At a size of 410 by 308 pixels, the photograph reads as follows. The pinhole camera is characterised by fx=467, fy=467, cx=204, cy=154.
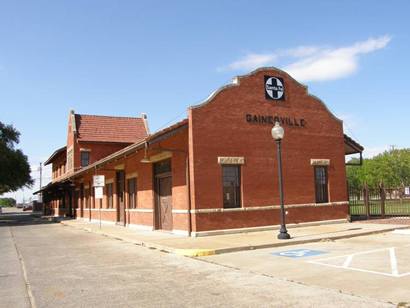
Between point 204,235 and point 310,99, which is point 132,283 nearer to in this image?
point 204,235

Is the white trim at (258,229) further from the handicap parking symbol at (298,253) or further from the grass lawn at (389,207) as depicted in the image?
the handicap parking symbol at (298,253)

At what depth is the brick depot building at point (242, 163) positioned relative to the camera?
1841 centimetres

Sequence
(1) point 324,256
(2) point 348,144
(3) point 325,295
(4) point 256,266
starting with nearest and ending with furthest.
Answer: (3) point 325,295 → (4) point 256,266 → (1) point 324,256 → (2) point 348,144

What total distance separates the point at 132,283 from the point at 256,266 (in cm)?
315

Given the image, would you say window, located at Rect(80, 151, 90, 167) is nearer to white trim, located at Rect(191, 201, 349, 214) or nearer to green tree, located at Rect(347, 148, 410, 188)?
white trim, located at Rect(191, 201, 349, 214)

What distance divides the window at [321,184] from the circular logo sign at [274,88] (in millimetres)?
4008

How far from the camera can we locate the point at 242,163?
1945 centimetres

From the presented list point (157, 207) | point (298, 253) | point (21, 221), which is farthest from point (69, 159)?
point (298, 253)

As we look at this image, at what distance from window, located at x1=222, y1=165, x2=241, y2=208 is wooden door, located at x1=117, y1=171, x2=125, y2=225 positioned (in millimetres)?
10329

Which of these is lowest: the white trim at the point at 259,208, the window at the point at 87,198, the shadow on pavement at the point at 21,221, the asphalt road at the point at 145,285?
the asphalt road at the point at 145,285

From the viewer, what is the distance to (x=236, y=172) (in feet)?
63.7

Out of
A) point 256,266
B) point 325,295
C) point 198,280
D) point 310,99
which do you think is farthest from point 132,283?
point 310,99

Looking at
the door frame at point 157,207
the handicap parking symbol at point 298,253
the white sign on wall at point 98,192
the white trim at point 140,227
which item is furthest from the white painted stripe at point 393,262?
the white sign on wall at point 98,192

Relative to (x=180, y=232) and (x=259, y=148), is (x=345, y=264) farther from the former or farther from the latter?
(x=259, y=148)
